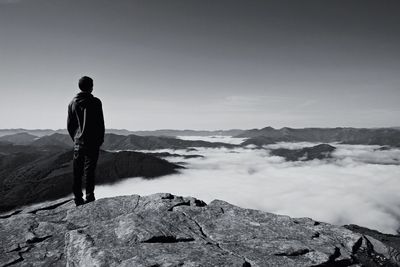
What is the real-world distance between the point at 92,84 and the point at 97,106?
955 mm

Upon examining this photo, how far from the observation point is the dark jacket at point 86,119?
12445 millimetres

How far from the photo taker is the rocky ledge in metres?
8.36

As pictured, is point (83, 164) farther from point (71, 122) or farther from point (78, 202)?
point (71, 122)

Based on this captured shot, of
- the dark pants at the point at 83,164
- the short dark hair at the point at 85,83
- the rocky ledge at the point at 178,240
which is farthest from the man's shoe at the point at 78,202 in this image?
the short dark hair at the point at 85,83

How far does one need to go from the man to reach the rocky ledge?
5.61 feet

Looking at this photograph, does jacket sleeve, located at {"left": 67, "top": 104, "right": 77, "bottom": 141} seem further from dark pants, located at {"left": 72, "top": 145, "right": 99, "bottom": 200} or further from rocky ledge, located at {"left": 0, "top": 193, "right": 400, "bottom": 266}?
rocky ledge, located at {"left": 0, "top": 193, "right": 400, "bottom": 266}

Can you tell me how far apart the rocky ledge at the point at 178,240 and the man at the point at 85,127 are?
1.71 meters

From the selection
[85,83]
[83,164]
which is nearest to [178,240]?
[83,164]

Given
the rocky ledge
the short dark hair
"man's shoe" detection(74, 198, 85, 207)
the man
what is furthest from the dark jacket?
the rocky ledge

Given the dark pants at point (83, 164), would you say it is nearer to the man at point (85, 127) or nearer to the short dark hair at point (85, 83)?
the man at point (85, 127)

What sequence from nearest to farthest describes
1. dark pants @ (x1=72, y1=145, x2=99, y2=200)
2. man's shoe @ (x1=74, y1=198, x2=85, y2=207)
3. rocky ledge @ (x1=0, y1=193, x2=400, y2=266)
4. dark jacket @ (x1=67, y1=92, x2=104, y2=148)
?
rocky ledge @ (x1=0, y1=193, x2=400, y2=266) < dark jacket @ (x1=67, y1=92, x2=104, y2=148) < dark pants @ (x1=72, y1=145, x2=99, y2=200) < man's shoe @ (x1=74, y1=198, x2=85, y2=207)

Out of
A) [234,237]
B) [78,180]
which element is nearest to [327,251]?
[234,237]

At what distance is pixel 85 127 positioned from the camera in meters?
12.4

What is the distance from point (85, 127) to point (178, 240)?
620 cm
